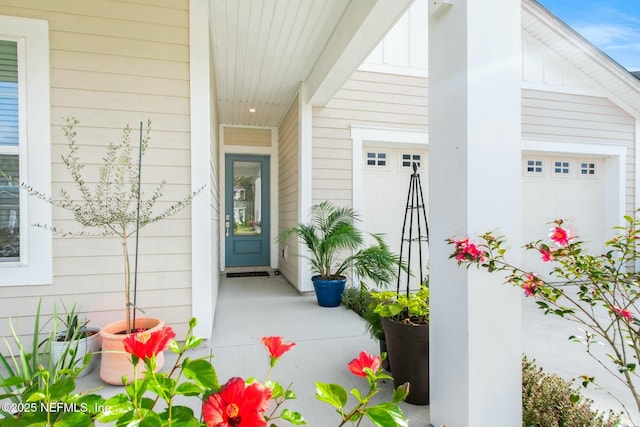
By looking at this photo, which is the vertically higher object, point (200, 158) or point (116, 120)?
point (116, 120)

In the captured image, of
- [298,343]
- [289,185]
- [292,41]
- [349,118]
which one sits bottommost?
[298,343]

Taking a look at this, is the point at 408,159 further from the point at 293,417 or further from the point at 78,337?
the point at 293,417

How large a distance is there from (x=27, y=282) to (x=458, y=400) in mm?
2894

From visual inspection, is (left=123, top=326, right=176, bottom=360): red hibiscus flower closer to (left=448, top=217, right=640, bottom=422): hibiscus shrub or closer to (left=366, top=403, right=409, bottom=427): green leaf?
(left=366, top=403, right=409, bottom=427): green leaf

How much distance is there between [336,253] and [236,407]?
4.04m

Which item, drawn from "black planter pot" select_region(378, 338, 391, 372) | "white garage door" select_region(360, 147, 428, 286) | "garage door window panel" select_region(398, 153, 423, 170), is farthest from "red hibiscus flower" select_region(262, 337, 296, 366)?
"garage door window panel" select_region(398, 153, 423, 170)

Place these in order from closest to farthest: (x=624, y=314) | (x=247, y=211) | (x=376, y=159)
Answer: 1. (x=624, y=314)
2. (x=376, y=159)
3. (x=247, y=211)

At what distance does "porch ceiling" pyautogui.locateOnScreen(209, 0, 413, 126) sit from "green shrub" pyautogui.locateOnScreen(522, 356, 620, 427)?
99.9 inches

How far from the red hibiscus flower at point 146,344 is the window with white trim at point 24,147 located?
249cm

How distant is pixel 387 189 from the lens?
196 inches

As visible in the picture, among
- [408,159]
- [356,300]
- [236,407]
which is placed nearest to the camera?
[236,407]

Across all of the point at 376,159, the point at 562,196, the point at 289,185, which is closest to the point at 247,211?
the point at 289,185

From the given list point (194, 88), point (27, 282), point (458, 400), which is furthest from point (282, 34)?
point (458, 400)

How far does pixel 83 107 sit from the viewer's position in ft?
8.31
